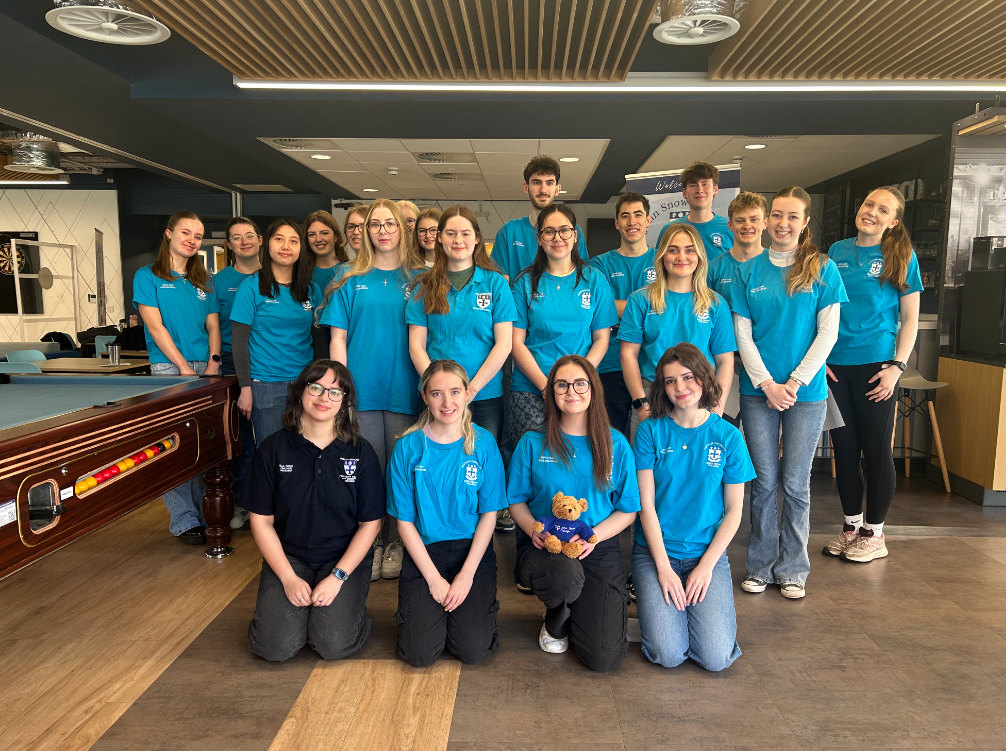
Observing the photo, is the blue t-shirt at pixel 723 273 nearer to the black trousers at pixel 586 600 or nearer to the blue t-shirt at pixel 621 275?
the blue t-shirt at pixel 621 275

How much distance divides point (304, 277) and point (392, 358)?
77 cm

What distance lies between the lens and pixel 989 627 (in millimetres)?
2605

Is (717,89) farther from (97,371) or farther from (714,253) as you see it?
(97,371)

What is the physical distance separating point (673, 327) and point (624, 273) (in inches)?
25.1

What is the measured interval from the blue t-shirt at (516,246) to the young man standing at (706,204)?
60 centimetres

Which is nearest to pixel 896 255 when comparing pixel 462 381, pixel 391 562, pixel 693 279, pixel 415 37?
pixel 693 279

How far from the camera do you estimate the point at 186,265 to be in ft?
12.1

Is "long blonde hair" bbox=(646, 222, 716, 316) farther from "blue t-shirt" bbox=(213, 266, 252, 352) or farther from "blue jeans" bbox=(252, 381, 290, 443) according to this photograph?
"blue t-shirt" bbox=(213, 266, 252, 352)

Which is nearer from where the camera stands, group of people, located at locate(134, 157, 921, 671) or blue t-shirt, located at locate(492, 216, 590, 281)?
group of people, located at locate(134, 157, 921, 671)

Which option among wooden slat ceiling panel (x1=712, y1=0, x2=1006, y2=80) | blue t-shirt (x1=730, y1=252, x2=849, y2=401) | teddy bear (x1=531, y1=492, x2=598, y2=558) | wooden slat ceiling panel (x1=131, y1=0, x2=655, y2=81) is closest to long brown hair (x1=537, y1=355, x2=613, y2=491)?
teddy bear (x1=531, y1=492, x2=598, y2=558)

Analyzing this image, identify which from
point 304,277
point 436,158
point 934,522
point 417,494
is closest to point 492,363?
point 417,494

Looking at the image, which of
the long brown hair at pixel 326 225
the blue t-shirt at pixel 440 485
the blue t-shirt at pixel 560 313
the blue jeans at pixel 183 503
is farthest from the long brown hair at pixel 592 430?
the blue jeans at pixel 183 503

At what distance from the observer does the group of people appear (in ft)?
7.76

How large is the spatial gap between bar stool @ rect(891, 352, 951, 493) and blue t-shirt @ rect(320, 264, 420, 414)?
132 inches
